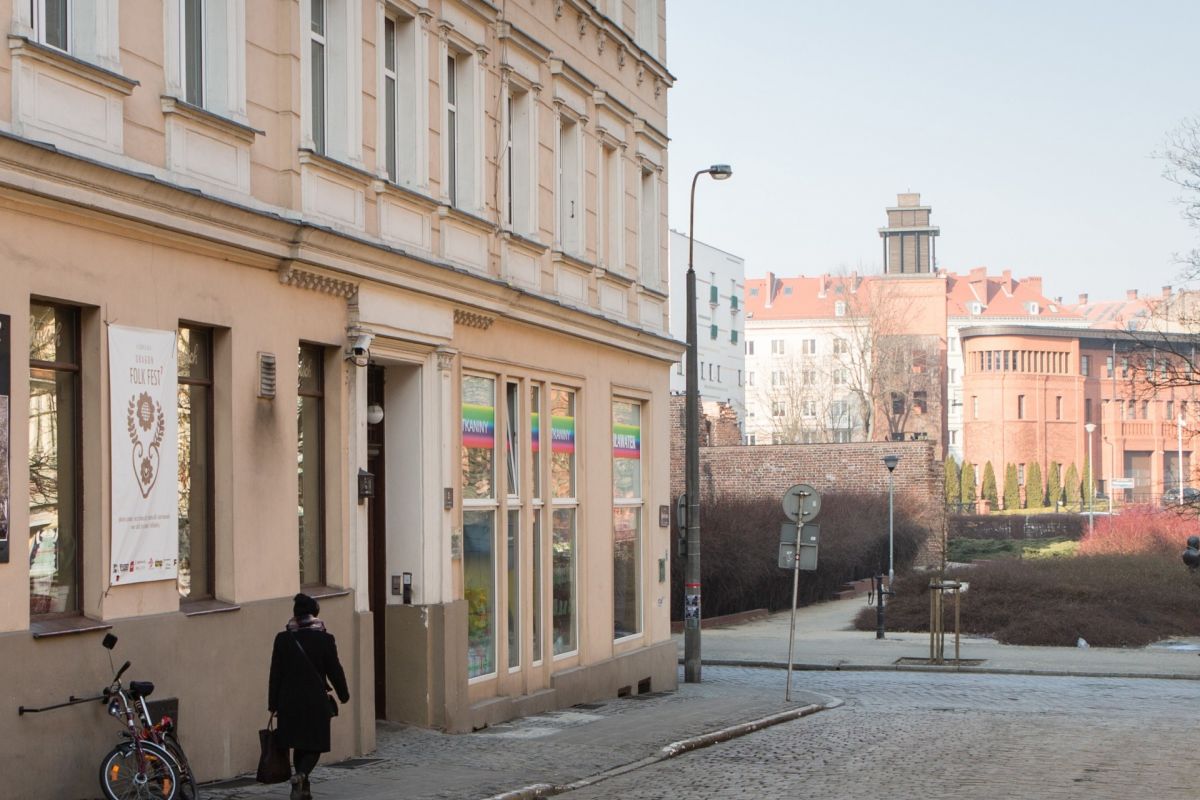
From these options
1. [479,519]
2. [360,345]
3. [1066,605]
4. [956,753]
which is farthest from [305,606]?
[1066,605]

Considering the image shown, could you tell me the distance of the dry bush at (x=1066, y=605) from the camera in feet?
118

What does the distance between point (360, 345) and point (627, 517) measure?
30.4 feet

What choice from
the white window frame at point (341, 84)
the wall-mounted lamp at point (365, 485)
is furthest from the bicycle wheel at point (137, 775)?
the white window frame at point (341, 84)

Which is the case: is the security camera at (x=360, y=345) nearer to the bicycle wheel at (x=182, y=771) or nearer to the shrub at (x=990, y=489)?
the bicycle wheel at (x=182, y=771)

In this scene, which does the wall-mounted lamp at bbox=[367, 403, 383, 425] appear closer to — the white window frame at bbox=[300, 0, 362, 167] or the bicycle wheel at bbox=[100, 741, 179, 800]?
the white window frame at bbox=[300, 0, 362, 167]

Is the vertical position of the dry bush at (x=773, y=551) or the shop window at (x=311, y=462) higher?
the shop window at (x=311, y=462)

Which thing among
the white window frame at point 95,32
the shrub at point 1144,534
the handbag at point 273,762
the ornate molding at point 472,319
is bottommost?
the shrub at point 1144,534

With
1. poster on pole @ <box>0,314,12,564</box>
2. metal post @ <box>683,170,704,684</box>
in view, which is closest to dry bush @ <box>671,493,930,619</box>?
metal post @ <box>683,170,704,684</box>

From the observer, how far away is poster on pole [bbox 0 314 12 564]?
33.5 feet

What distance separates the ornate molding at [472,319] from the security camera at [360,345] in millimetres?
2423

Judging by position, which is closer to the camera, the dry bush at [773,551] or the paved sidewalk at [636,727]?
the paved sidewalk at [636,727]

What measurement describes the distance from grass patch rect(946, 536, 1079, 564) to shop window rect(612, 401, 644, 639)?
41.0 meters

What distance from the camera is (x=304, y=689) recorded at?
11438 mm

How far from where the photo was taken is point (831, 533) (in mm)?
50406
